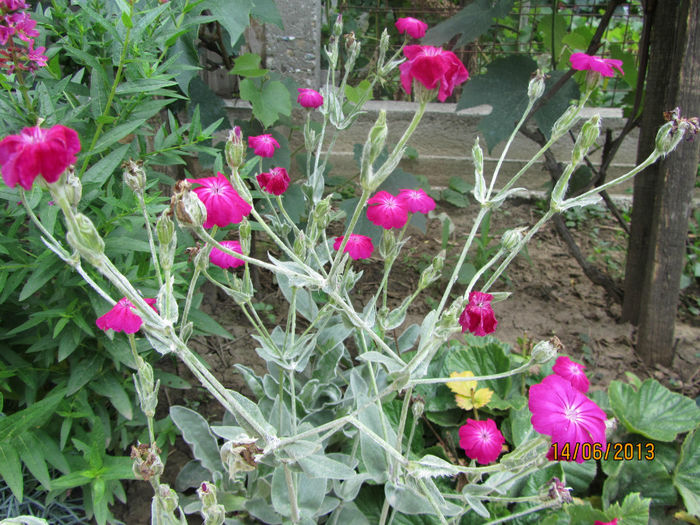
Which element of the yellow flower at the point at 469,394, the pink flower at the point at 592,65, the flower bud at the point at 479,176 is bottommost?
the yellow flower at the point at 469,394

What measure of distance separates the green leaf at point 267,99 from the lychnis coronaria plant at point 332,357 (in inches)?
17.7

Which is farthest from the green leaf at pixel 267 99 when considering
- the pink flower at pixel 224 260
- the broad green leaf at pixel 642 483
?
the broad green leaf at pixel 642 483

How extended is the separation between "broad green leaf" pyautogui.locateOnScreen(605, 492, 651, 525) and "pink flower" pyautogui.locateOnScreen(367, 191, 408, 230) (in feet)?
2.47

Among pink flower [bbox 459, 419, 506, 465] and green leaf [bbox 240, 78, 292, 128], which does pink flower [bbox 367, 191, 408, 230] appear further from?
green leaf [bbox 240, 78, 292, 128]

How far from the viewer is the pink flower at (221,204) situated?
80 cm

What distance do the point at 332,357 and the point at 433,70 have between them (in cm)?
75

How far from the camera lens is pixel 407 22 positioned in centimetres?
139

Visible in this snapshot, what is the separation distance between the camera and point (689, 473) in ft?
4.17

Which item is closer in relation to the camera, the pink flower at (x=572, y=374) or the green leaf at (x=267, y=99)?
the pink flower at (x=572, y=374)

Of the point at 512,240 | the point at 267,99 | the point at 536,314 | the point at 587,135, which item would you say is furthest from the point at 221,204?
the point at 536,314

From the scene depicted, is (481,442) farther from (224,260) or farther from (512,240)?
(224,260)

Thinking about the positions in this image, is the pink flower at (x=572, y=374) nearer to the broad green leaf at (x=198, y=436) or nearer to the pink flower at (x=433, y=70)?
the pink flower at (x=433, y=70)

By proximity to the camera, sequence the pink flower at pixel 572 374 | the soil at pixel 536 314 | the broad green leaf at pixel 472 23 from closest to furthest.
Result: the pink flower at pixel 572 374 < the soil at pixel 536 314 < the broad green leaf at pixel 472 23

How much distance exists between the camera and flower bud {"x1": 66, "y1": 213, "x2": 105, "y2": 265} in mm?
591
